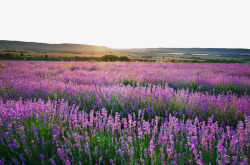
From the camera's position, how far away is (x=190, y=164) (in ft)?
5.35

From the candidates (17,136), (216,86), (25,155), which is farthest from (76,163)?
(216,86)

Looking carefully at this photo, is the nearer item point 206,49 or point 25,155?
point 25,155

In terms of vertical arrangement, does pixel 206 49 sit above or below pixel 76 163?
above

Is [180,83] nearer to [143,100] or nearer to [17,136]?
[143,100]

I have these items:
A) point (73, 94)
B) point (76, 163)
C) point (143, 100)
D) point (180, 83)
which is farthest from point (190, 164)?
point (180, 83)

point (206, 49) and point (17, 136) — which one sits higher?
point (206, 49)

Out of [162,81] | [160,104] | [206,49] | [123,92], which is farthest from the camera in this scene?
[206,49]

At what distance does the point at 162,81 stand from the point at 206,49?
8100 inches

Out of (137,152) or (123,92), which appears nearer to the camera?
(137,152)

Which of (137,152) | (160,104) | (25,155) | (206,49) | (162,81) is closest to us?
(25,155)

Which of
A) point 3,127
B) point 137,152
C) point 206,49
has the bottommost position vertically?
point 137,152

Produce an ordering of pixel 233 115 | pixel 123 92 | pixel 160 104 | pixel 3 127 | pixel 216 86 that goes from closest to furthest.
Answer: pixel 3 127 < pixel 233 115 < pixel 160 104 < pixel 123 92 < pixel 216 86

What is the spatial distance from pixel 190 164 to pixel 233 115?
6.79 feet

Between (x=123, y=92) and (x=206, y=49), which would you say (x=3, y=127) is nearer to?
(x=123, y=92)
